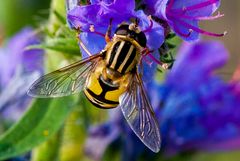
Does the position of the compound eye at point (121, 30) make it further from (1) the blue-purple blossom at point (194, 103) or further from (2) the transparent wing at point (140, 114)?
(1) the blue-purple blossom at point (194, 103)

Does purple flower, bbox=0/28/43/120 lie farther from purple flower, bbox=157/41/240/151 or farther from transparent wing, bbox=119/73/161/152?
transparent wing, bbox=119/73/161/152

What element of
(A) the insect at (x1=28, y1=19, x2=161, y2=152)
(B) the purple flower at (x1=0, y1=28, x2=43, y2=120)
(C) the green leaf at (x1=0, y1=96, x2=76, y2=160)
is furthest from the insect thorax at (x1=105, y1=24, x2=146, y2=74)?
(B) the purple flower at (x1=0, y1=28, x2=43, y2=120)

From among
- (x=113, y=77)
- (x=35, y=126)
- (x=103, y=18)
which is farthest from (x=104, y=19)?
(x=35, y=126)

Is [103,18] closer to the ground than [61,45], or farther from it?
farther from it

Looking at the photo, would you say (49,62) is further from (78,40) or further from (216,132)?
(216,132)

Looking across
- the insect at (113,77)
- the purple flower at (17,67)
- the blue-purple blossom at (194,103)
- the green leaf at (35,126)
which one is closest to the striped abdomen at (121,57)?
the insect at (113,77)

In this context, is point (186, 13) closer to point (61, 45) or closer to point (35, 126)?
point (61, 45)

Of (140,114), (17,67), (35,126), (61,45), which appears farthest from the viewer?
(17,67)
